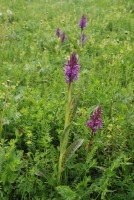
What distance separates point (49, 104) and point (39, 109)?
108mm

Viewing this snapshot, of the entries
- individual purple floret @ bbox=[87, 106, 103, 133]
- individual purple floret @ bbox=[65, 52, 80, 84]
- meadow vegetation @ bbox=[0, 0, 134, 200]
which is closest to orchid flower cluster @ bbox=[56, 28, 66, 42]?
meadow vegetation @ bbox=[0, 0, 134, 200]

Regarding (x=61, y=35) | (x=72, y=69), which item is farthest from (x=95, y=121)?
(x=61, y=35)

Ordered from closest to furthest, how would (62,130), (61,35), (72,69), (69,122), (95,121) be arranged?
(72,69) < (69,122) < (95,121) < (62,130) < (61,35)

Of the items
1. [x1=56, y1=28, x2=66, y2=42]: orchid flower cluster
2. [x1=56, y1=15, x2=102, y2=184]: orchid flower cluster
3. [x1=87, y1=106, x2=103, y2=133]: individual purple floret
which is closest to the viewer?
[x1=56, y1=15, x2=102, y2=184]: orchid flower cluster

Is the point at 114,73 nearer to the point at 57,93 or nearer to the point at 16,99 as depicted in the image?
the point at 57,93

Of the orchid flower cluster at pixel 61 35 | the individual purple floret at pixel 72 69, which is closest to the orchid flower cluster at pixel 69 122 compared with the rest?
the individual purple floret at pixel 72 69

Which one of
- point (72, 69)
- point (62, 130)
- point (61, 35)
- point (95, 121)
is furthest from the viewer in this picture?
point (61, 35)

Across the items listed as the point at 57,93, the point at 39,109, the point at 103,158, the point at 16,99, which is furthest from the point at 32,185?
the point at 57,93

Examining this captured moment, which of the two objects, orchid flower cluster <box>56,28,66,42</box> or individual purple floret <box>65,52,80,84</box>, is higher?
orchid flower cluster <box>56,28,66,42</box>

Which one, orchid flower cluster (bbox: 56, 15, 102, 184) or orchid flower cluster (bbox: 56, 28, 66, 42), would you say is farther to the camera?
orchid flower cluster (bbox: 56, 28, 66, 42)

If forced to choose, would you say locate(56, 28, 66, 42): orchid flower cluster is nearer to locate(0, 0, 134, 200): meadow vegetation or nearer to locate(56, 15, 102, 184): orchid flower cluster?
locate(0, 0, 134, 200): meadow vegetation

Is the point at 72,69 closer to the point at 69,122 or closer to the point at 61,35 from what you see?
the point at 69,122

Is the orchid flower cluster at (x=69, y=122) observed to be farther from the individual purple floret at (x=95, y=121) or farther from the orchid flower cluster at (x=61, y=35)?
the orchid flower cluster at (x=61, y=35)

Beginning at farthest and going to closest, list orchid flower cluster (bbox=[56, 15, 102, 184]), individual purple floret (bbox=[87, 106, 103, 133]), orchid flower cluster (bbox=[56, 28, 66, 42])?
orchid flower cluster (bbox=[56, 28, 66, 42])
individual purple floret (bbox=[87, 106, 103, 133])
orchid flower cluster (bbox=[56, 15, 102, 184])
